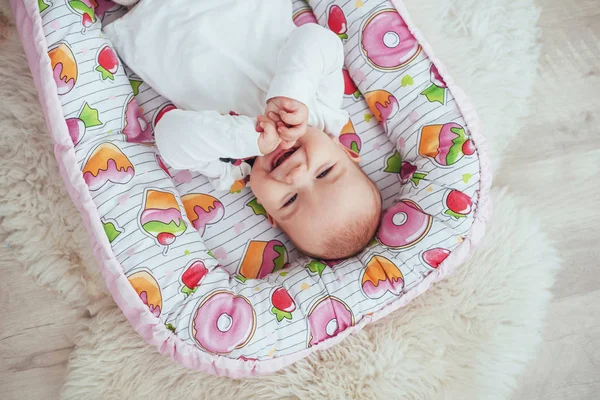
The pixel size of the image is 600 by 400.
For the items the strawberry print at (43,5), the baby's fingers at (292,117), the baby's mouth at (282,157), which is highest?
the strawberry print at (43,5)

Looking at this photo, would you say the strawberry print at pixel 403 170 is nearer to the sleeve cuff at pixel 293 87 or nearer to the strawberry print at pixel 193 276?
the sleeve cuff at pixel 293 87

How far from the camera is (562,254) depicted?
1.38 metres

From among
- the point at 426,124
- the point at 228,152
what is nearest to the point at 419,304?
the point at 426,124

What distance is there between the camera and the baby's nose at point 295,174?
106 centimetres

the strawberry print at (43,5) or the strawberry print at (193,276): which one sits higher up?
the strawberry print at (43,5)

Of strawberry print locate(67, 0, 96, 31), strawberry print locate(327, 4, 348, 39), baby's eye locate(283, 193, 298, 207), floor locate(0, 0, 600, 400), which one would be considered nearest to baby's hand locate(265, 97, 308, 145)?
baby's eye locate(283, 193, 298, 207)

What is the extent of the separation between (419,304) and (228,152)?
23.7 inches

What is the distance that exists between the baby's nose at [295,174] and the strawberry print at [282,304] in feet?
0.87

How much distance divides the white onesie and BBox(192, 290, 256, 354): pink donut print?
0.91ft

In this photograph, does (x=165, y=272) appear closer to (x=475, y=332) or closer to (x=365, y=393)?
(x=365, y=393)

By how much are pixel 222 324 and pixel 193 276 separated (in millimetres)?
125

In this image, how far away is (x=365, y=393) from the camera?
4.01 ft

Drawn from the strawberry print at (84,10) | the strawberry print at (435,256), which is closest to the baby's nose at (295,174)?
the strawberry print at (435,256)

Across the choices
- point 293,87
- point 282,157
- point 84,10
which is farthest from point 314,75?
point 84,10
